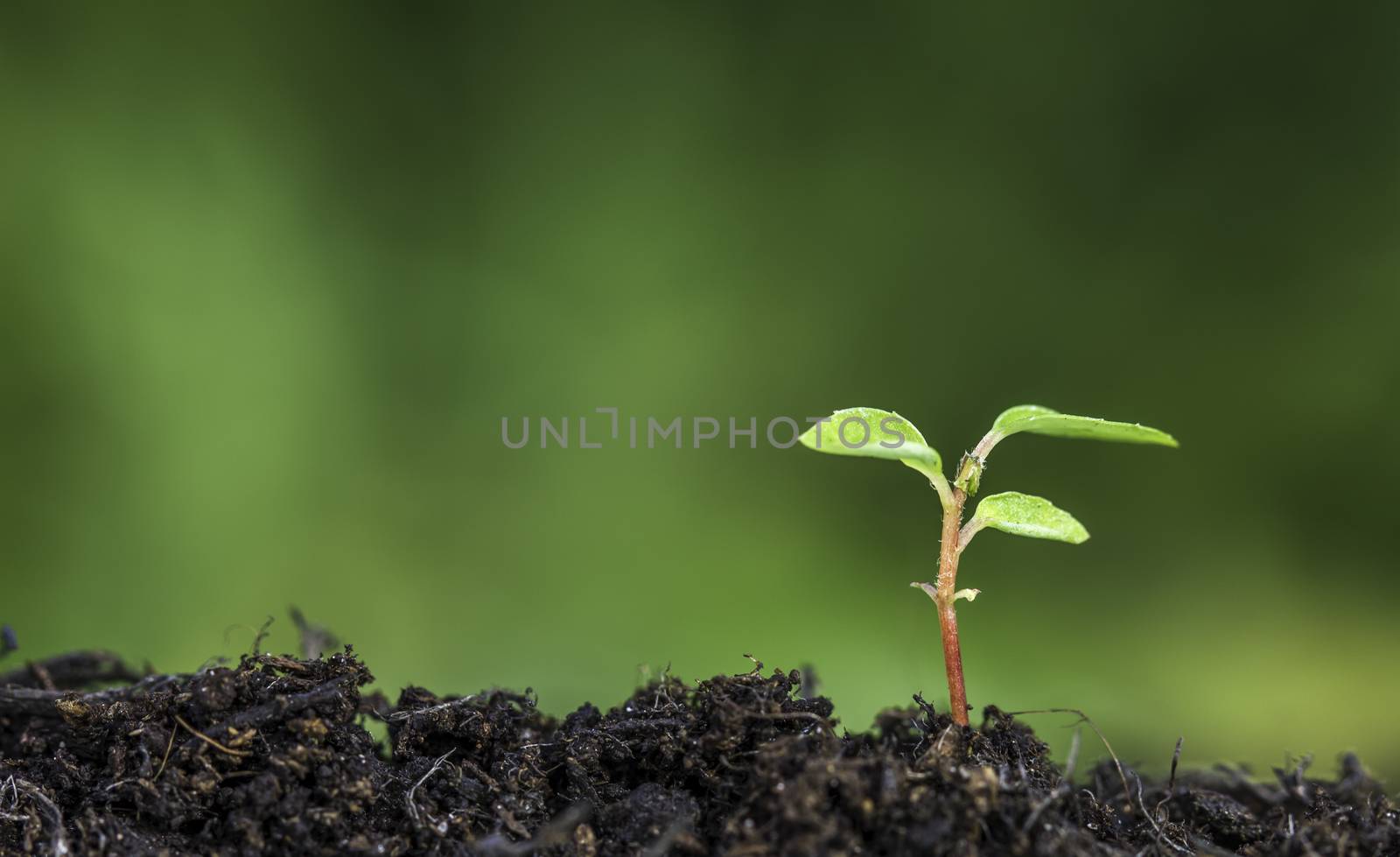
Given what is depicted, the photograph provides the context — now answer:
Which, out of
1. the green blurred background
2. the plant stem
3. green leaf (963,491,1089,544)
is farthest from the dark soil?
the green blurred background

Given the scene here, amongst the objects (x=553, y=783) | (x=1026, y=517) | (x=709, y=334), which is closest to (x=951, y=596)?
(x=1026, y=517)

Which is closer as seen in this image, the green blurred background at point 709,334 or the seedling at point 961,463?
the seedling at point 961,463

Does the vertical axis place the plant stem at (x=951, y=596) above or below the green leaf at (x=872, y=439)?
below

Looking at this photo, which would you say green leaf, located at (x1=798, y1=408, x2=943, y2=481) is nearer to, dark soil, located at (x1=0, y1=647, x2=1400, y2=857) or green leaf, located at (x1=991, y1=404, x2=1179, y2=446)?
green leaf, located at (x1=991, y1=404, x2=1179, y2=446)

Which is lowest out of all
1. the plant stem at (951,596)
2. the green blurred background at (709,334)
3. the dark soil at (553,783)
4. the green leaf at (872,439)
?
the dark soil at (553,783)

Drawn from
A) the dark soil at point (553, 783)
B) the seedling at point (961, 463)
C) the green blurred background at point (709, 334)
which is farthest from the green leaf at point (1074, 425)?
the green blurred background at point (709, 334)

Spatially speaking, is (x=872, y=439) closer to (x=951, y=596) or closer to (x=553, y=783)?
(x=951, y=596)

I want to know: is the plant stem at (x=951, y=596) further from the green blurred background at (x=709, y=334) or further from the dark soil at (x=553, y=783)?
the green blurred background at (x=709, y=334)
